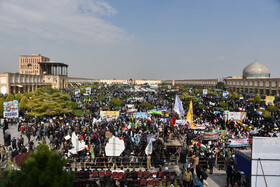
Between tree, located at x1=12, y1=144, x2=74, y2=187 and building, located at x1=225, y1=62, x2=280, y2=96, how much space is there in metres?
62.9

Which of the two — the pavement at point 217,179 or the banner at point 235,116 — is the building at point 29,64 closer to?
the banner at point 235,116

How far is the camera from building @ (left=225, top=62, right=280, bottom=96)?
56781 mm

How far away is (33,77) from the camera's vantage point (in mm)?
57500

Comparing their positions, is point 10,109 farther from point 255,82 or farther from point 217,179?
point 255,82

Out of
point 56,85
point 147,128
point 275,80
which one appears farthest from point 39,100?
point 275,80

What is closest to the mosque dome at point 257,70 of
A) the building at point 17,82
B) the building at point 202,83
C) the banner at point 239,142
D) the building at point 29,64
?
the building at point 202,83

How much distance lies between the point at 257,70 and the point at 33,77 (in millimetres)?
79327

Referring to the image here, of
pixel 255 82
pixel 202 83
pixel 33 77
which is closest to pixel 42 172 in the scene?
pixel 33 77

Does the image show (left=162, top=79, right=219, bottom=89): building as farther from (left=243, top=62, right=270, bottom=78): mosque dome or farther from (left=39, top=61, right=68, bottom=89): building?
(left=39, top=61, right=68, bottom=89): building

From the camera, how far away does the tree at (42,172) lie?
4.64 m

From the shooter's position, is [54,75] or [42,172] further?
[54,75]

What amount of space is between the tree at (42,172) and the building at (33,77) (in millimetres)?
47945

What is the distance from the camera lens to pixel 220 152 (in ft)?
38.1

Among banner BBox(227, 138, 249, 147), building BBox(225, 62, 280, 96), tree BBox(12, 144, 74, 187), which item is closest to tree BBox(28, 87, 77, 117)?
banner BBox(227, 138, 249, 147)
